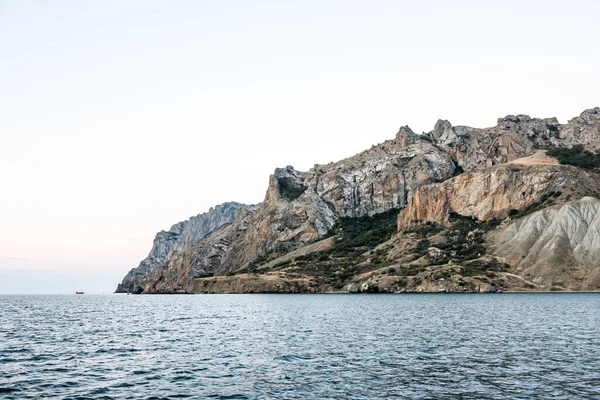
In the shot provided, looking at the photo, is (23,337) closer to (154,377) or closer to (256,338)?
(256,338)

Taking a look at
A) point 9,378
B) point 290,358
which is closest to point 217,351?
point 290,358

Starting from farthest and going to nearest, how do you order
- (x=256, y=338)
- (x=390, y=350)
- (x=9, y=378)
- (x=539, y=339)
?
(x=256, y=338), (x=539, y=339), (x=390, y=350), (x=9, y=378)

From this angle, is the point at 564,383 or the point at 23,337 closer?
the point at 564,383

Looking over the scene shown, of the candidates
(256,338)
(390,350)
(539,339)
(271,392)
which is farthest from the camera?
(256,338)

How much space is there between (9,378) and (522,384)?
40.1 metres

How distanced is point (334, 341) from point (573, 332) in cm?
3394

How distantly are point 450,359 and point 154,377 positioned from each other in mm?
27576

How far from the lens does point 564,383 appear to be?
41188 millimetres

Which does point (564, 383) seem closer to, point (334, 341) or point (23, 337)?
point (334, 341)

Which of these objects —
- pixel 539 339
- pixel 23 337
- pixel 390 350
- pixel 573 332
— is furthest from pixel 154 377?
pixel 573 332

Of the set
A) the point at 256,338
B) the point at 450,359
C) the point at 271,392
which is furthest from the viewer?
the point at 256,338

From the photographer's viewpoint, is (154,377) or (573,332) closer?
(154,377)

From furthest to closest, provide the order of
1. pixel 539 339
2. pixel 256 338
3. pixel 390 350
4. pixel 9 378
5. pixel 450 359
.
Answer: pixel 256 338, pixel 539 339, pixel 390 350, pixel 450 359, pixel 9 378

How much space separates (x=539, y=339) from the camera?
68.4 metres
